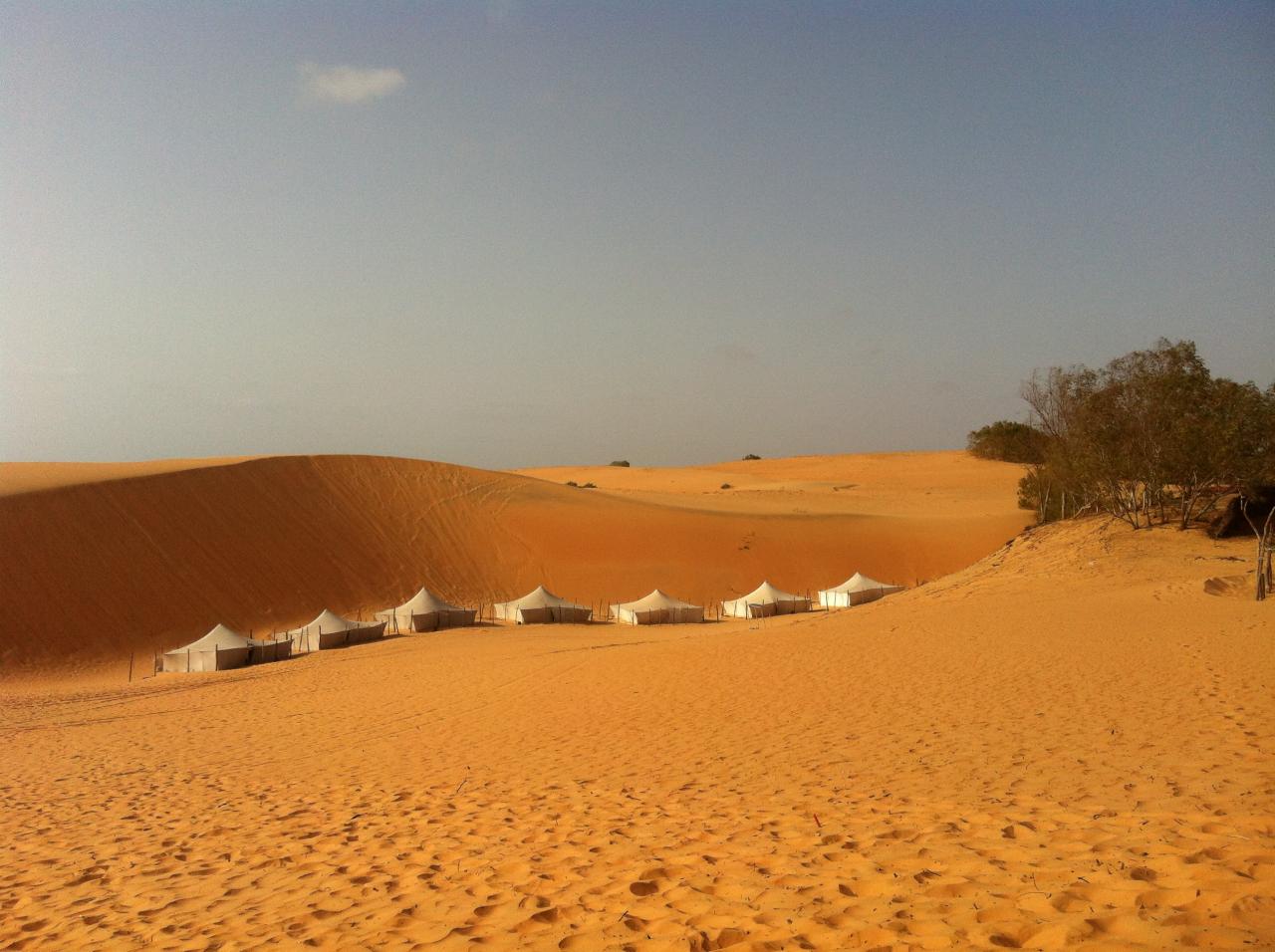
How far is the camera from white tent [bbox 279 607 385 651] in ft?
96.9

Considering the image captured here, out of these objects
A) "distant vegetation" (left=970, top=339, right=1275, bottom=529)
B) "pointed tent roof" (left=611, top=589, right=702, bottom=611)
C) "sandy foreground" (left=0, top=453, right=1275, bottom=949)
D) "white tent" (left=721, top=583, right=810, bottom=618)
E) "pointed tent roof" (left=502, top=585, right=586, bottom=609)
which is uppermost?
"distant vegetation" (left=970, top=339, right=1275, bottom=529)

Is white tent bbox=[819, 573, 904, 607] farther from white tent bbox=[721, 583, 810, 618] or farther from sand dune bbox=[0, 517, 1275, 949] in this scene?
sand dune bbox=[0, 517, 1275, 949]

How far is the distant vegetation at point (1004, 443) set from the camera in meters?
82.9

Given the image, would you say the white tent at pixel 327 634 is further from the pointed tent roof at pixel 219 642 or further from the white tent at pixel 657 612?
the white tent at pixel 657 612

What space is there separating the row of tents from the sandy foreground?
7128 mm

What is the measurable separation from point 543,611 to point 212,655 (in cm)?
1114

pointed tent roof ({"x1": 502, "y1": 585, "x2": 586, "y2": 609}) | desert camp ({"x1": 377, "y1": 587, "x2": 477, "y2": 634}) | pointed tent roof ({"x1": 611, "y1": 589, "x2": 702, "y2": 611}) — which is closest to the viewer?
desert camp ({"x1": 377, "y1": 587, "x2": 477, "y2": 634})

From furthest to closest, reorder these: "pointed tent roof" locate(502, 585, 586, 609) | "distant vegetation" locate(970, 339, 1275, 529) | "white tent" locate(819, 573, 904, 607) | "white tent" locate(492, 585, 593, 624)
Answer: "white tent" locate(819, 573, 904, 607)
"pointed tent roof" locate(502, 585, 586, 609)
"white tent" locate(492, 585, 593, 624)
"distant vegetation" locate(970, 339, 1275, 529)

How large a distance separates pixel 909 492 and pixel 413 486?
38.8 meters

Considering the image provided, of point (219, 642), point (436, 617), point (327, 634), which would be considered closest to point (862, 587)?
point (436, 617)

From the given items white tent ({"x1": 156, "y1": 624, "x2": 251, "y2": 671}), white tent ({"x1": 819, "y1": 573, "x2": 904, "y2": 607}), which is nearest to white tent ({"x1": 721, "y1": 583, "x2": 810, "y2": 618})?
white tent ({"x1": 819, "y1": 573, "x2": 904, "y2": 607})

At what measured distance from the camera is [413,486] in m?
50.6

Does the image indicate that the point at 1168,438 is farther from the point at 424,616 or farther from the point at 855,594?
the point at 424,616

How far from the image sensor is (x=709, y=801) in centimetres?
920
